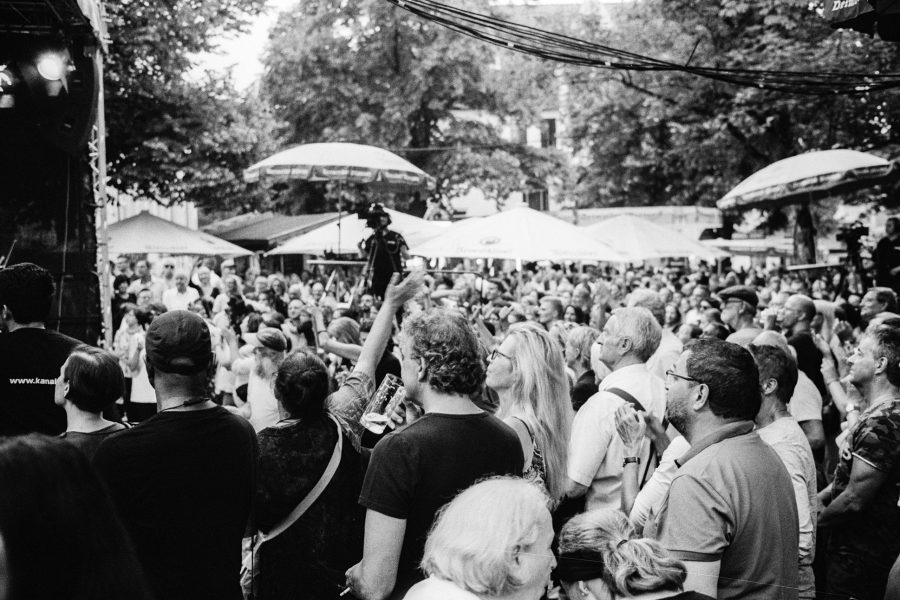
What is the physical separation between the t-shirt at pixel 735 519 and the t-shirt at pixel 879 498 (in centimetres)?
104

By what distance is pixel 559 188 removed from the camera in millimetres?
41312

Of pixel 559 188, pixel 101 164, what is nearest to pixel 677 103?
pixel 559 188

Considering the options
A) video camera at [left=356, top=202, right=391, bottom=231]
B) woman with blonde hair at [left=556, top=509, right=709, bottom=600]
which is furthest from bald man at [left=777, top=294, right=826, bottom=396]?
woman with blonde hair at [left=556, top=509, right=709, bottom=600]

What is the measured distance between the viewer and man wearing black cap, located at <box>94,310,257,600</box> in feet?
9.40

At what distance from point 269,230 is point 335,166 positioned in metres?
21.3

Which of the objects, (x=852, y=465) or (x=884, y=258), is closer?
(x=852, y=465)

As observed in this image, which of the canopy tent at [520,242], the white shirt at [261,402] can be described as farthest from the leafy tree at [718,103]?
the white shirt at [261,402]

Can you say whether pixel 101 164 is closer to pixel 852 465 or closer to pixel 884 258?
pixel 852 465

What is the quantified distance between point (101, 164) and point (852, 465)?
711 cm

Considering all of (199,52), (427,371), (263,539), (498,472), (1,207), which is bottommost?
(263,539)

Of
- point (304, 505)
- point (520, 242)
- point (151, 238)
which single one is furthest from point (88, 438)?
point (151, 238)

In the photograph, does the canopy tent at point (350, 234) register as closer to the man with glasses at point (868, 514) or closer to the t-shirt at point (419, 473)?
the man with glasses at point (868, 514)

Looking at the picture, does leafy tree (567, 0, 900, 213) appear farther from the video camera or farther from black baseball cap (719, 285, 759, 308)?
the video camera

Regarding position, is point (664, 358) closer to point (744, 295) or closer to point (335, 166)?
point (744, 295)
